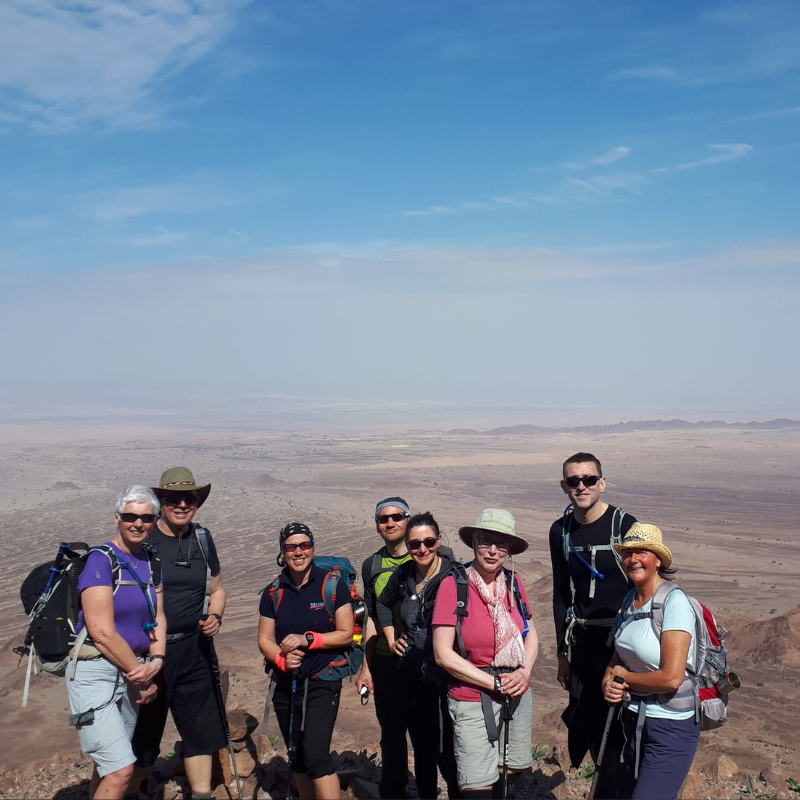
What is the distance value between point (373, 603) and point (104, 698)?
1572mm

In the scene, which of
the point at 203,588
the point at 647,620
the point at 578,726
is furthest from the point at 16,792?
the point at 647,620

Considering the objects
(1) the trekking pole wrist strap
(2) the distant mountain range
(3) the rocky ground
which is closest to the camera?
(1) the trekking pole wrist strap

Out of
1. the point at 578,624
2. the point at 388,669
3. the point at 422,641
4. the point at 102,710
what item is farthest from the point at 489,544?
the point at 102,710

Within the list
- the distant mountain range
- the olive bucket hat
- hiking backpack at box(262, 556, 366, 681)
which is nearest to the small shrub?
hiking backpack at box(262, 556, 366, 681)

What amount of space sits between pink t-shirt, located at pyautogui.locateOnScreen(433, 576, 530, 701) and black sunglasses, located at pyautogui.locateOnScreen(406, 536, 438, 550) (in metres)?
0.47

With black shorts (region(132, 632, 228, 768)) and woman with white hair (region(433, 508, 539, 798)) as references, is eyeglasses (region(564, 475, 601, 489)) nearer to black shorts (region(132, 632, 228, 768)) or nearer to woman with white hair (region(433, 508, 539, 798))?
woman with white hair (region(433, 508, 539, 798))

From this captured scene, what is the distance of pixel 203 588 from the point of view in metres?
4.81

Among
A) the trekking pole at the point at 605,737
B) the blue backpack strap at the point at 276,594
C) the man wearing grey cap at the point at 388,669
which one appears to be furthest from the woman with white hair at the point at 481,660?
the blue backpack strap at the point at 276,594

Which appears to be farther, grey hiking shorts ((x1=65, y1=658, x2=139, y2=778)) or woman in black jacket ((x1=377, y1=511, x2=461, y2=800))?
woman in black jacket ((x1=377, y1=511, x2=461, y2=800))

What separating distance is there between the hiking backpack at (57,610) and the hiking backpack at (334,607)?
0.96 meters

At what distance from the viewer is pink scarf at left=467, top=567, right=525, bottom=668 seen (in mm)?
3945

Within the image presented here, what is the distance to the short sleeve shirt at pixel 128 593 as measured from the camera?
12.8 ft

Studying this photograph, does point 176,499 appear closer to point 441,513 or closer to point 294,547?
point 294,547

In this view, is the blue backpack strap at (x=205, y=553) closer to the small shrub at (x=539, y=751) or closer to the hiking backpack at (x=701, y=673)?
the hiking backpack at (x=701, y=673)
